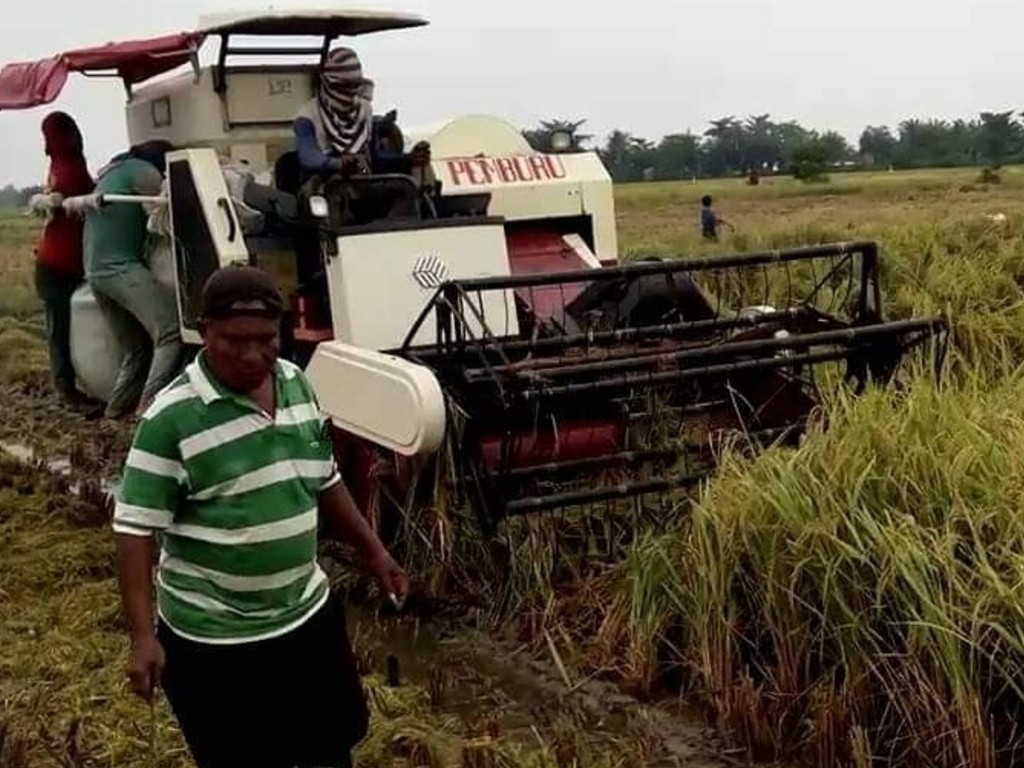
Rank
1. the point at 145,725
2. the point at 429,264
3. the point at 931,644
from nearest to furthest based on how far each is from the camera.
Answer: the point at 931,644
the point at 145,725
the point at 429,264

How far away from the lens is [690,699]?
14.9 feet

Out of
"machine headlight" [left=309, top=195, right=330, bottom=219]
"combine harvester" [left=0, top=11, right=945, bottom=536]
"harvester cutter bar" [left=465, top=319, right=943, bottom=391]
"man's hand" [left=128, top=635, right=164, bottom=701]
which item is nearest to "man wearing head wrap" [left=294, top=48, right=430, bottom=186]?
"combine harvester" [left=0, top=11, right=945, bottom=536]

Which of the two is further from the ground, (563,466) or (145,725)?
(563,466)

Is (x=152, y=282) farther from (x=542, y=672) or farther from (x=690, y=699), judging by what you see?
(x=690, y=699)

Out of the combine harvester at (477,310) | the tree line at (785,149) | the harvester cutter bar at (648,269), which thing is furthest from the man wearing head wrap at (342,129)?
the tree line at (785,149)

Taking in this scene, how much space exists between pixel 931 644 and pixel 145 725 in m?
2.18

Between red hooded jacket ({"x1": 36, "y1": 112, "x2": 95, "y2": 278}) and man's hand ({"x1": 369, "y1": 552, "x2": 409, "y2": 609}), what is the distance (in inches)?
201

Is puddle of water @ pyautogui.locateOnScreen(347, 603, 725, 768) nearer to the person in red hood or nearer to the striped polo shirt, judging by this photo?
the striped polo shirt

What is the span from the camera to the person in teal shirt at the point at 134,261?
7.16 m

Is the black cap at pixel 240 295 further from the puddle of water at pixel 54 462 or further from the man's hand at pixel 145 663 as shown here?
the puddle of water at pixel 54 462

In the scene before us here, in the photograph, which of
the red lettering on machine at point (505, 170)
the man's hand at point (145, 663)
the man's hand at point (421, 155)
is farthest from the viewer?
the red lettering on machine at point (505, 170)

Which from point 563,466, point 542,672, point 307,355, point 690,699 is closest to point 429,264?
point 307,355

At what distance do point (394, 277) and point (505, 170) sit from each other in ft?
4.71

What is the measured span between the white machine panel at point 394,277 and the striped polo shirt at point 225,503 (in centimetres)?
265
